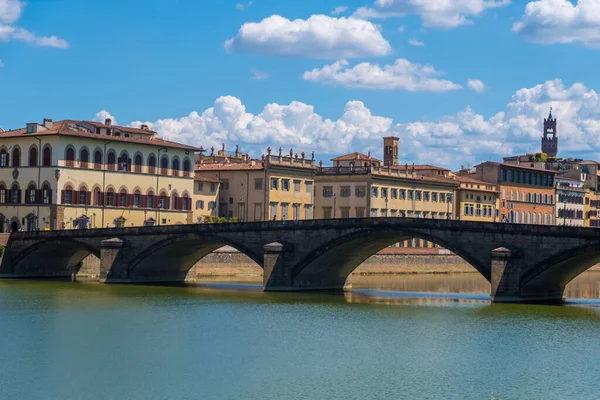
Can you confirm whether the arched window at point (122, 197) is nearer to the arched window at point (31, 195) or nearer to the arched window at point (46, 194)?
the arched window at point (46, 194)

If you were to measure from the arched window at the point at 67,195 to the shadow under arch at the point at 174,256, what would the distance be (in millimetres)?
12253

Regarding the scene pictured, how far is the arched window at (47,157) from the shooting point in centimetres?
9369

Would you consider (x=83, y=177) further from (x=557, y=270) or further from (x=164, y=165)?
(x=557, y=270)

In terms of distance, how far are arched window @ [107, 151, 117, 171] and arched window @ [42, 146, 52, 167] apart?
5.28 m

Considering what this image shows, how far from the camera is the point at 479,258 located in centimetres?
7088

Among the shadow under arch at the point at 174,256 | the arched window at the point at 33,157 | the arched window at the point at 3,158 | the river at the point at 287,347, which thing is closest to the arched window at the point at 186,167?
the arched window at the point at 33,157

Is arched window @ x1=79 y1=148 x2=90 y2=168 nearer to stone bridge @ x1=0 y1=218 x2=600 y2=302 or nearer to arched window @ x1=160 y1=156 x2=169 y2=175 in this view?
stone bridge @ x1=0 y1=218 x2=600 y2=302

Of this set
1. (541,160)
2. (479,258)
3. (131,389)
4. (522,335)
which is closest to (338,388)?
(131,389)

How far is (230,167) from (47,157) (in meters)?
27.6

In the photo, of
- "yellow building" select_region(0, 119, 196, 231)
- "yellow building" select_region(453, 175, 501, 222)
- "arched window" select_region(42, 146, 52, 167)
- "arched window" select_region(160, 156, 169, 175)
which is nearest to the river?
"yellow building" select_region(0, 119, 196, 231)

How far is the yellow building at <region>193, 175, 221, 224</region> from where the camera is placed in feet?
368

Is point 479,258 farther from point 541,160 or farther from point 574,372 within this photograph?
point 541,160

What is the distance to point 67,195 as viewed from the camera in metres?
94.1

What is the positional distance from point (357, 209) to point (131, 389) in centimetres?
8474
